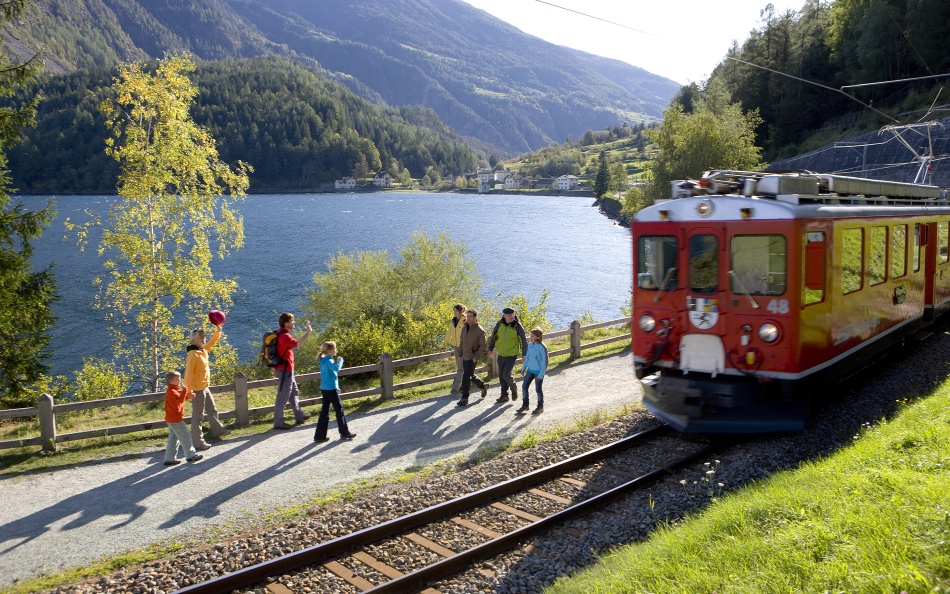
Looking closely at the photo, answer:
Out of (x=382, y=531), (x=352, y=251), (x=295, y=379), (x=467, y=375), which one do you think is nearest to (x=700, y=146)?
(x=352, y=251)

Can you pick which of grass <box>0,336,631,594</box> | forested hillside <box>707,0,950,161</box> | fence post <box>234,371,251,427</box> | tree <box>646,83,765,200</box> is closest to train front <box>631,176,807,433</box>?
grass <box>0,336,631,594</box>

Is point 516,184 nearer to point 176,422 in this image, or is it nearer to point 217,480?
point 176,422

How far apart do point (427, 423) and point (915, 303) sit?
33.1 feet

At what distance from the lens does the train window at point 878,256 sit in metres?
10.9

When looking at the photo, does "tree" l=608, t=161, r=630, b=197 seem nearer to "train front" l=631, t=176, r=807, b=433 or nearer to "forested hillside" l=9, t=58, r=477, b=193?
"forested hillside" l=9, t=58, r=477, b=193

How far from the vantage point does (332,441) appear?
10.8 metres

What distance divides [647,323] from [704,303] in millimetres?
956

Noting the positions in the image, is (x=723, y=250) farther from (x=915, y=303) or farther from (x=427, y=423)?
(x=915, y=303)

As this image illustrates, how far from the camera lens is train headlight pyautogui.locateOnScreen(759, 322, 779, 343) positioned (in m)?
9.05

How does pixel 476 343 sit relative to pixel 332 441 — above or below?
above

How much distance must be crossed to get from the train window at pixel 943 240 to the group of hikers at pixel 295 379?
9486 mm

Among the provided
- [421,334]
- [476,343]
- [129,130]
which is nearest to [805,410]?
[476,343]

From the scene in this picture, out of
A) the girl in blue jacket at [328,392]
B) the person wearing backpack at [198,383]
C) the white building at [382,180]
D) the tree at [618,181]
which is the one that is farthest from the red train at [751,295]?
the white building at [382,180]

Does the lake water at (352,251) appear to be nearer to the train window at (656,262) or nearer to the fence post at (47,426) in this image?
the fence post at (47,426)
